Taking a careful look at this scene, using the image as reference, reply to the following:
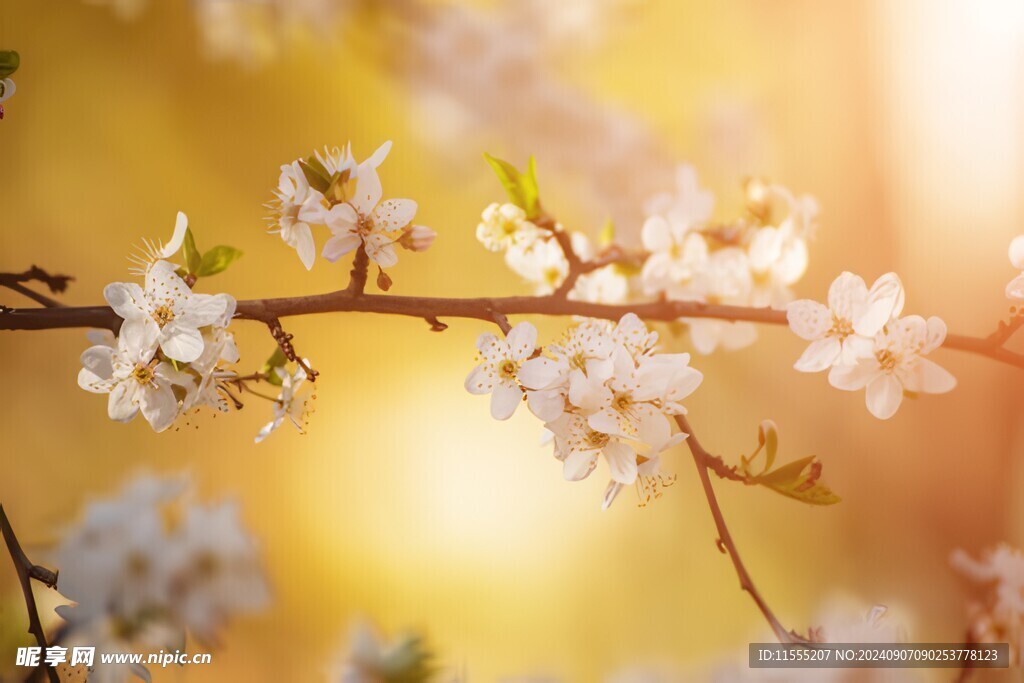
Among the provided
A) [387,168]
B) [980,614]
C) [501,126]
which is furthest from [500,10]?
[980,614]

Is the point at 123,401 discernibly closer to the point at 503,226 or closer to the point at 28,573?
the point at 28,573

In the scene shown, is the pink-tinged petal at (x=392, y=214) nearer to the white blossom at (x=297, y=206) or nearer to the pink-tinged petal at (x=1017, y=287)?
the white blossom at (x=297, y=206)

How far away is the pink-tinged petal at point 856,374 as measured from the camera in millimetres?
687

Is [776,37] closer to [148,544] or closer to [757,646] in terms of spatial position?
[757,646]

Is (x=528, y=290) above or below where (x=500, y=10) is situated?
below

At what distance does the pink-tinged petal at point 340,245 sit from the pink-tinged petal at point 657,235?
1.19 feet

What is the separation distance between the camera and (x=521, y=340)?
595 millimetres

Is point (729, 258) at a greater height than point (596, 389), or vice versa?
point (729, 258)

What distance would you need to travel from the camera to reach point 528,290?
93cm

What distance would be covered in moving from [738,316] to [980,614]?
0.52 meters

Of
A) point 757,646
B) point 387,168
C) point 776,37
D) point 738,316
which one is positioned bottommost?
point 757,646

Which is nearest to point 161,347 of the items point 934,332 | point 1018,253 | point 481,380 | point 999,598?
point 481,380

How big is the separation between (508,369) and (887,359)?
34 cm

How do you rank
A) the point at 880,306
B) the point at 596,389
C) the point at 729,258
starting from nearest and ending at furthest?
the point at 596,389, the point at 880,306, the point at 729,258
